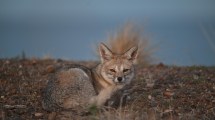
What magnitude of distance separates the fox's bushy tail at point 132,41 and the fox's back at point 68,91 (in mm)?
4882

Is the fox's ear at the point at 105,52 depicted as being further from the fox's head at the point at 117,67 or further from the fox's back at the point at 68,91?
the fox's back at the point at 68,91

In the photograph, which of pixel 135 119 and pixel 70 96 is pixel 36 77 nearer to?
pixel 70 96

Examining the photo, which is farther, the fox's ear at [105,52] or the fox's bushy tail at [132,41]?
the fox's bushy tail at [132,41]

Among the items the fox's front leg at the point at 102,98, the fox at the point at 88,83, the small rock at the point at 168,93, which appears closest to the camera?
the fox's front leg at the point at 102,98

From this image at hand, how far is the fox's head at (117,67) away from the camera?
7.18 metres

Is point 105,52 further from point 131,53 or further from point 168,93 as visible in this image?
point 168,93

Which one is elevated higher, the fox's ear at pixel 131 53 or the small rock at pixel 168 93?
the fox's ear at pixel 131 53

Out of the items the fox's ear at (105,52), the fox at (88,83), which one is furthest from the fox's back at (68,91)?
the fox's ear at (105,52)

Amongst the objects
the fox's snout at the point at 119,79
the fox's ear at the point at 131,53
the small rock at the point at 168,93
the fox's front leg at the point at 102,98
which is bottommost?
the small rock at the point at 168,93

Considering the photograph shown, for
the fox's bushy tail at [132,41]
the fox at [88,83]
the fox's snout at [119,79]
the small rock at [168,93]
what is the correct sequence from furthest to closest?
the fox's bushy tail at [132,41] < the small rock at [168,93] < the fox's snout at [119,79] < the fox at [88,83]

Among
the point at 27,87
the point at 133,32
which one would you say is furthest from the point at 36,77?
the point at 133,32

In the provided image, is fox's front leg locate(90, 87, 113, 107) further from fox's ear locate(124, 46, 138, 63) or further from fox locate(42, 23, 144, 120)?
fox's ear locate(124, 46, 138, 63)

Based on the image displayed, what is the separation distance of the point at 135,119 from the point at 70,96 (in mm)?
1010

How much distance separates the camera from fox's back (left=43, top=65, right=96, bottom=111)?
21.6 ft
